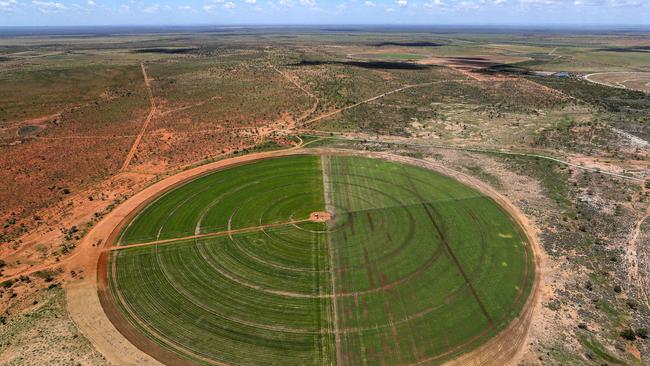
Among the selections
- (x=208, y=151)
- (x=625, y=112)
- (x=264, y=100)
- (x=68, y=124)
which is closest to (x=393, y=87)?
(x=264, y=100)

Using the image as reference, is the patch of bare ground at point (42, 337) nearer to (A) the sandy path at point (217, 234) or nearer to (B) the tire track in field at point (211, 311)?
(B) the tire track in field at point (211, 311)

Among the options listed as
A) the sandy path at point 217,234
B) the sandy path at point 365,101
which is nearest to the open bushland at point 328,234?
the sandy path at point 217,234

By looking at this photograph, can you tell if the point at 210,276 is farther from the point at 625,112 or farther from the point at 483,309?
the point at 625,112

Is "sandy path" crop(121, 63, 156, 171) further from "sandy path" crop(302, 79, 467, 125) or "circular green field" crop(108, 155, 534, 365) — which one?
"sandy path" crop(302, 79, 467, 125)

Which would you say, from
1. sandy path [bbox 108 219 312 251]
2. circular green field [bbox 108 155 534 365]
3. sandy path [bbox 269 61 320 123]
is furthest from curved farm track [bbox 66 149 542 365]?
sandy path [bbox 269 61 320 123]

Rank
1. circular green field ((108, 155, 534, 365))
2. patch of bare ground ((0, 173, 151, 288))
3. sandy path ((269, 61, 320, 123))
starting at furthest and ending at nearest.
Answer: sandy path ((269, 61, 320, 123)) → patch of bare ground ((0, 173, 151, 288)) → circular green field ((108, 155, 534, 365))
